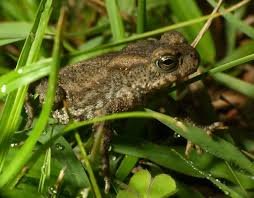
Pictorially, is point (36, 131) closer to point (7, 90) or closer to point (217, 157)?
point (7, 90)

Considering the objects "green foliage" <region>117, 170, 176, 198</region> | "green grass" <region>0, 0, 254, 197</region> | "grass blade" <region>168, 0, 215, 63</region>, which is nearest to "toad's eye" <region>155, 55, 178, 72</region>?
"green grass" <region>0, 0, 254, 197</region>

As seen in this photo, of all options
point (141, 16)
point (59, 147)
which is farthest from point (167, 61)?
point (59, 147)

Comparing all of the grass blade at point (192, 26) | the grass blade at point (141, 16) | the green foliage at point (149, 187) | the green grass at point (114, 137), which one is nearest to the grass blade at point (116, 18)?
the green grass at point (114, 137)

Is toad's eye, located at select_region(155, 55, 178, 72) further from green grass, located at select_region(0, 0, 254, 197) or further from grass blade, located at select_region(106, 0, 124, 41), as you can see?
grass blade, located at select_region(106, 0, 124, 41)

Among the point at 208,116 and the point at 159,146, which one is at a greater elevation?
the point at 208,116

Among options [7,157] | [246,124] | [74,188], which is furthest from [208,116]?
[7,157]

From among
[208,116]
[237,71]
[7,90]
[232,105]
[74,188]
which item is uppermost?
[237,71]

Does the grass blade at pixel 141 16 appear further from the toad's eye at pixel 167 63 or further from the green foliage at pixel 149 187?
the green foliage at pixel 149 187
